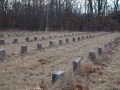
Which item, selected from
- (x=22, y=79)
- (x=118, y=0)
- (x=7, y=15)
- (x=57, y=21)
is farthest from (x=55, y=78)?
(x=118, y=0)

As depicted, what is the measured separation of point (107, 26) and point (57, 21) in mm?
10766

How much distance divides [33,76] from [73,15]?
139 feet

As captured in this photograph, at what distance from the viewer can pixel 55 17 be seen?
47.9 metres

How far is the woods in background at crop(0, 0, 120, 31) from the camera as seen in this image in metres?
42.3

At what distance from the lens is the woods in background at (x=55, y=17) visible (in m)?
42.3

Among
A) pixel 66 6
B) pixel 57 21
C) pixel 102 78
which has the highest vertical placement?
pixel 66 6

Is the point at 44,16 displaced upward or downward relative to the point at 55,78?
upward

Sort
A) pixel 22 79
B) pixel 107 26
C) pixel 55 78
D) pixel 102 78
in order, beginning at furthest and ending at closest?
pixel 107 26, pixel 102 78, pixel 22 79, pixel 55 78

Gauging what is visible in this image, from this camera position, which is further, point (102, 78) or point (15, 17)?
point (15, 17)

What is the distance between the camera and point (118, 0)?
46.7 meters

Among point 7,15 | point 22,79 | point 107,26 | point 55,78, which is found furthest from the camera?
point 107,26

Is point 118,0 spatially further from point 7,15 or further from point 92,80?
point 92,80

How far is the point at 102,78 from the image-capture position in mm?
5945

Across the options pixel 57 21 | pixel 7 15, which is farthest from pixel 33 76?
pixel 57 21
